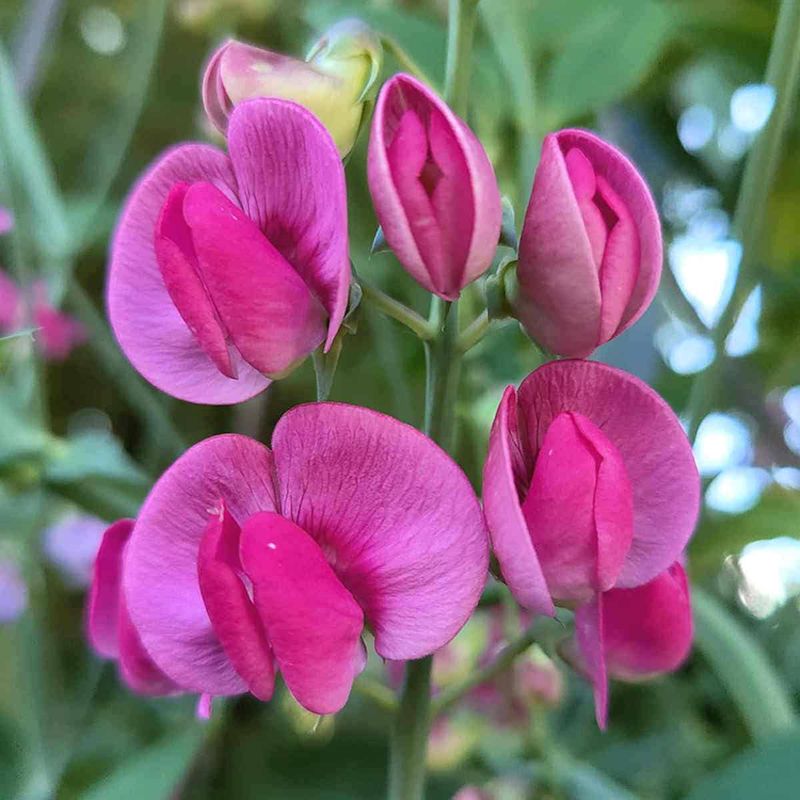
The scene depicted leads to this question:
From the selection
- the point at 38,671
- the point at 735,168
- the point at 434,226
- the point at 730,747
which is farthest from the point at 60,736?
the point at 735,168

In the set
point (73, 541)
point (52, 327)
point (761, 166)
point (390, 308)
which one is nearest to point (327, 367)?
point (390, 308)

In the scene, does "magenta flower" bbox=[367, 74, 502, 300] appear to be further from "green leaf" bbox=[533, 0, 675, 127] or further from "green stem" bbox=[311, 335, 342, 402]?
"green leaf" bbox=[533, 0, 675, 127]

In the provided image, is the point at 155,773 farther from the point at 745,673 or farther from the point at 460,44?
the point at 460,44

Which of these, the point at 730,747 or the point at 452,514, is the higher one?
the point at 452,514

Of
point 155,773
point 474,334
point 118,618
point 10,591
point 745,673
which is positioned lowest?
point 10,591


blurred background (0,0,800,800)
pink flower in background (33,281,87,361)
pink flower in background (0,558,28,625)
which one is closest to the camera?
blurred background (0,0,800,800)

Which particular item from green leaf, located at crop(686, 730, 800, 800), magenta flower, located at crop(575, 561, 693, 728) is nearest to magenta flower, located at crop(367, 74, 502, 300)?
magenta flower, located at crop(575, 561, 693, 728)

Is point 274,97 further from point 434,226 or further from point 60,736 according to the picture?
point 60,736
